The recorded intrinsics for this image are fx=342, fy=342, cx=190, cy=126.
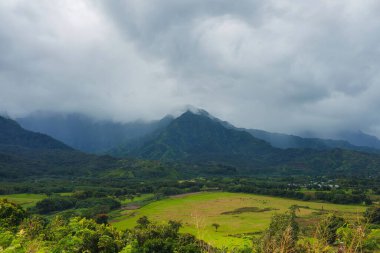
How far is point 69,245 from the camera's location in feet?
60.5

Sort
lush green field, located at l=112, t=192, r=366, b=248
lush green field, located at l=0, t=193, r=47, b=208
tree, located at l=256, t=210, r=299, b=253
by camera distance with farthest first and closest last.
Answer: lush green field, located at l=0, t=193, r=47, b=208, lush green field, located at l=112, t=192, r=366, b=248, tree, located at l=256, t=210, r=299, b=253

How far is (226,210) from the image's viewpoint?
112 m

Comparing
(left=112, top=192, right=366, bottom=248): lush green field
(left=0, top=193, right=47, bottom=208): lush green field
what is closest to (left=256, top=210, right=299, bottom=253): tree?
(left=112, top=192, right=366, bottom=248): lush green field

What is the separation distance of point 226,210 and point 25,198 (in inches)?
2956

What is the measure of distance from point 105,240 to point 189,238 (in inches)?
685

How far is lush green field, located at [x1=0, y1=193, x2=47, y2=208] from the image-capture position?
114 meters

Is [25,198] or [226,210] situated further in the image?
[25,198]

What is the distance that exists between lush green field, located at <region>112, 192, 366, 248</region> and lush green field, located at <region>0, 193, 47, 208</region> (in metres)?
33.7

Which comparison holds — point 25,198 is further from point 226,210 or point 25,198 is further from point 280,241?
point 280,241

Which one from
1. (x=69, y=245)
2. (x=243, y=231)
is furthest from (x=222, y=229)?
(x=69, y=245)

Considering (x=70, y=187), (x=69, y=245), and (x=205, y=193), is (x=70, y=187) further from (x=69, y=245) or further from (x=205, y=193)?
(x=69, y=245)

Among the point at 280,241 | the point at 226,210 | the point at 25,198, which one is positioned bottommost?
the point at 25,198

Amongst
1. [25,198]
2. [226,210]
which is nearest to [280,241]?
[226,210]

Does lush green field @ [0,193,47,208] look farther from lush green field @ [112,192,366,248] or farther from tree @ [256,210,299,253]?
tree @ [256,210,299,253]
